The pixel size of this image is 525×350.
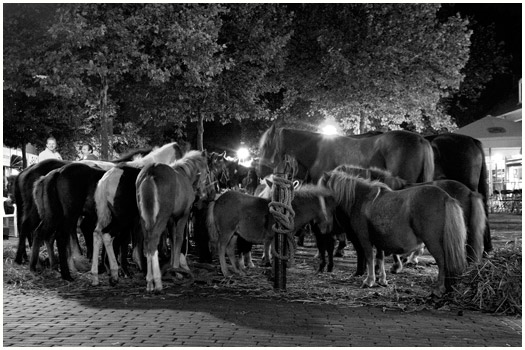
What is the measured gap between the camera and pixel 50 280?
10141 millimetres

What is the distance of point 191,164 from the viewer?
1060cm

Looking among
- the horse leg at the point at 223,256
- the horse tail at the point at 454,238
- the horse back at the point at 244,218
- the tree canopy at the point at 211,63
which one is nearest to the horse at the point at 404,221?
the horse tail at the point at 454,238

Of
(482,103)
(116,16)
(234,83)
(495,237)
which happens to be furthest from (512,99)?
(116,16)

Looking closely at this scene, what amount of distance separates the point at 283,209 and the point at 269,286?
1097 millimetres

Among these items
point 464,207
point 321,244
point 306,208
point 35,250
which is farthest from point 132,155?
point 464,207

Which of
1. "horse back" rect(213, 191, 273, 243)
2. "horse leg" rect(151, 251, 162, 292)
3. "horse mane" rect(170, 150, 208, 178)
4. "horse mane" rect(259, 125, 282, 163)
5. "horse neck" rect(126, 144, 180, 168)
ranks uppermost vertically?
"horse mane" rect(259, 125, 282, 163)

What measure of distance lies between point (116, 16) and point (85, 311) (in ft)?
36.4

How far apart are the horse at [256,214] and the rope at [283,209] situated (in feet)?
1.41

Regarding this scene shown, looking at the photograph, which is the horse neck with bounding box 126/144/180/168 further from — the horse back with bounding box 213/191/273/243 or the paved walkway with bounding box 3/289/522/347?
the paved walkway with bounding box 3/289/522/347

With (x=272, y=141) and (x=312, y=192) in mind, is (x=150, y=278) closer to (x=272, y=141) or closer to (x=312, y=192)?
(x=312, y=192)

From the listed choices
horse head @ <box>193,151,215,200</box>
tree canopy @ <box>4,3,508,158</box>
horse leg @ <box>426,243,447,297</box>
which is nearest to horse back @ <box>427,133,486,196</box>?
horse head @ <box>193,151,215,200</box>

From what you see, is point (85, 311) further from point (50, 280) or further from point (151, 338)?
point (50, 280)

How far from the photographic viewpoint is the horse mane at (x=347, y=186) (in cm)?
940

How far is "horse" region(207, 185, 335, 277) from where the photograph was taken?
9.98 m
